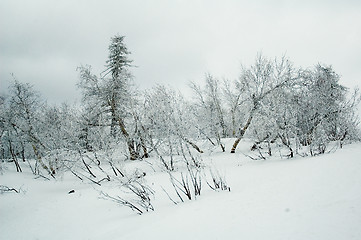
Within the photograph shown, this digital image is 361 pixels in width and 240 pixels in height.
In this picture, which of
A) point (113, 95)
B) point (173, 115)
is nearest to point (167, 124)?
point (173, 115)

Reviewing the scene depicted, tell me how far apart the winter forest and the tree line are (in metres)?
0.08

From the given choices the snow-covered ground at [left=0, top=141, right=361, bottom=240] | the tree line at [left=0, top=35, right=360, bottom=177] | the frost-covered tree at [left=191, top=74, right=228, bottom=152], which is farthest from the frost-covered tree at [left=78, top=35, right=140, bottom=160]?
the snow-covered ground at [left=0, top=141, right=361, bottom=240]

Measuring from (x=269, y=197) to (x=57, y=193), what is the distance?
14.5 metres

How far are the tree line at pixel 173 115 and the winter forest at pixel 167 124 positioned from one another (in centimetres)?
8

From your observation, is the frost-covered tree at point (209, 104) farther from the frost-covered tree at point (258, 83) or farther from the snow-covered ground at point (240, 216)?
the snow-covered ground at point (240, 216)

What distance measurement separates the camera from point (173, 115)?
15070 mm

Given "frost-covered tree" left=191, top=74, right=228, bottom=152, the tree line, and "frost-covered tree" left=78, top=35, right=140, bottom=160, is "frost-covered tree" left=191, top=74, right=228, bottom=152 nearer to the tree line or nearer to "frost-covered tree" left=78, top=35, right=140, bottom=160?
the tree line

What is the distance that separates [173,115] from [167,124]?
89 centimetres

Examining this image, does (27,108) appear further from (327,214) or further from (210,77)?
(327,214)

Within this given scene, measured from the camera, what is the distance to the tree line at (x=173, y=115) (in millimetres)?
13977

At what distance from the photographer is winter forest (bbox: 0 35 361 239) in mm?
13273

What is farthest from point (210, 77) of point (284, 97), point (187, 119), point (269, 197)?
point (269, 197)

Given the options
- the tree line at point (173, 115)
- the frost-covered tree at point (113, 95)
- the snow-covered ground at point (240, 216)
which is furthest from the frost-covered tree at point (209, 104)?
the snow-covered ground at point (240, 216)

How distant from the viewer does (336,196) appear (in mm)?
4758
